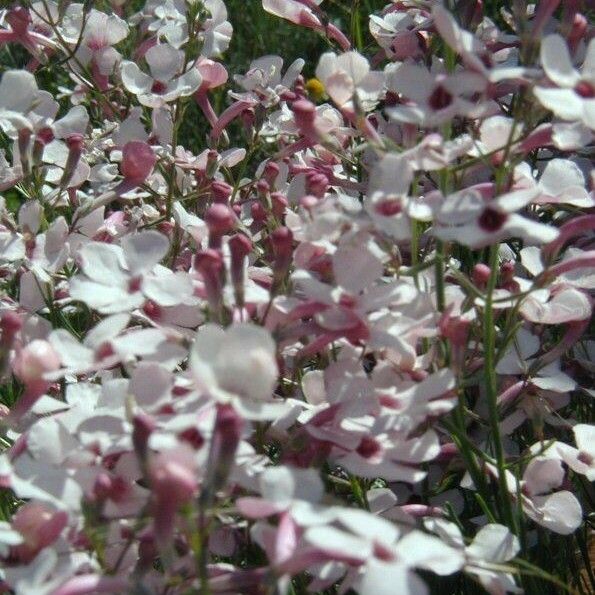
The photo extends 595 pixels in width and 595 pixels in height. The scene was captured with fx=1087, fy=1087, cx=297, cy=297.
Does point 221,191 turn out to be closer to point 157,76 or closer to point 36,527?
point 157,76

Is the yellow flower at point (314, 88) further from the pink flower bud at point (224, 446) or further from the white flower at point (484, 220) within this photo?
the pink flower bud at point (224, 446)

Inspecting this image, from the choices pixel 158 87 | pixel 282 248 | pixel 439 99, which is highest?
pixel 439 99

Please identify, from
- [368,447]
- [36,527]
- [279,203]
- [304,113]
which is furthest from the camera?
[279,203]

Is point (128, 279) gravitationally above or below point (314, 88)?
above

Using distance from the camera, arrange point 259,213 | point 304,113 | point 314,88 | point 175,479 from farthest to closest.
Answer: point 314,88 → point 259,213 → point 304,113 → point 175,479

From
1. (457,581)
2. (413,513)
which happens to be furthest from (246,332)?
(457,581)

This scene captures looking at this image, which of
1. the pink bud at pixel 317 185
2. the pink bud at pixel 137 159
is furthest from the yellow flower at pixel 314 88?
the pink bud at pixel 317 185

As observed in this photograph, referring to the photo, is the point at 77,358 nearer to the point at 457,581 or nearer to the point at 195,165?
the point at 457,581

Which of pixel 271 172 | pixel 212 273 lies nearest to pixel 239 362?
pixel 212 273
